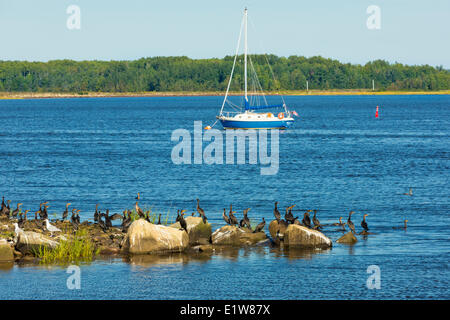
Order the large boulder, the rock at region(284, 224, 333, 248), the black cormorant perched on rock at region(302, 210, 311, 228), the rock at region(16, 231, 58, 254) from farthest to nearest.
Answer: the black cormorant perched on rock at region(302, 210, 311, 228)
the large boulder
the rock at region(284, 224, 333, 248)
the rock at region(16, 231, 58, 254)

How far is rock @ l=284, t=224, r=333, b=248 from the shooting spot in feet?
115

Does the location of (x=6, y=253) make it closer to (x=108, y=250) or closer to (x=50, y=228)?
(x=50, y=228)

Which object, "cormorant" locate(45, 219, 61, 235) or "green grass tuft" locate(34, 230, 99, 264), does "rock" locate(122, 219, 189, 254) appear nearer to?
"green grass tuft" locate(34, 230, 99, 264)

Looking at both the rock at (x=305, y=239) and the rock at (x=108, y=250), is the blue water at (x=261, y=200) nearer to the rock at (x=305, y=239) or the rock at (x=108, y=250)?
the rock at (x=305, y=239)

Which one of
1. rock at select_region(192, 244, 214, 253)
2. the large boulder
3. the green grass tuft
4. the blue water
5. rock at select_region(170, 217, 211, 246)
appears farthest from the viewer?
the large boulder

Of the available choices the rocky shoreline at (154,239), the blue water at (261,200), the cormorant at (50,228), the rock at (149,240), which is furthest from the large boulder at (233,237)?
the cormorant at (50,228)

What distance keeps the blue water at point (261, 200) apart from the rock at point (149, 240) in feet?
2.53

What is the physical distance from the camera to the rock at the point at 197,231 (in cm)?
3519

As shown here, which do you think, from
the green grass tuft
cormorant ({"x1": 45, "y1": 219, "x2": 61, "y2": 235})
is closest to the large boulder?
the green grass tuft

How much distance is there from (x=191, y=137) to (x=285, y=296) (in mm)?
87554

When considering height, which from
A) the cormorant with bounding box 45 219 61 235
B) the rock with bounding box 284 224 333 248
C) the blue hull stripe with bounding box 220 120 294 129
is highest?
the blue hull stripe with bounding box 220 120 294 129

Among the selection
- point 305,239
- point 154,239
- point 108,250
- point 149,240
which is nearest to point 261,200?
point 305,239

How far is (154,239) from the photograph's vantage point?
3356cm

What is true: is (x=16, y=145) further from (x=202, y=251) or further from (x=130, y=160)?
(x=202, y=251)
